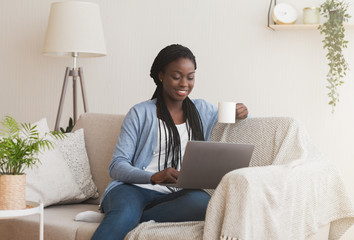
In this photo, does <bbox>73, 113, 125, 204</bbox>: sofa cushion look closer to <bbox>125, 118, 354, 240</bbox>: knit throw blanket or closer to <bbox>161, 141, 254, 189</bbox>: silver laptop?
<bbox>125, 118, 354, 240</bbox>: knit throw blanket

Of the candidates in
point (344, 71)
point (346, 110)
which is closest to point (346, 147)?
point (346, 110)

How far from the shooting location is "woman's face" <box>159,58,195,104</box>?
97.0 inches

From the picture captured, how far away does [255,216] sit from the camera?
182 cm

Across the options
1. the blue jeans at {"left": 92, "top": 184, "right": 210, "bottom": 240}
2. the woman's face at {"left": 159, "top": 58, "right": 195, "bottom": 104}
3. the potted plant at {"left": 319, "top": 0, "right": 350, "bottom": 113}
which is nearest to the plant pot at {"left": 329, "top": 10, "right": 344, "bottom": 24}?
the potted plant at {"left": 319, "top": 0, "right": 350, "bottom": 113}

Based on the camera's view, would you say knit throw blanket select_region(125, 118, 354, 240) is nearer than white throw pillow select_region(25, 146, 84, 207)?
Yes

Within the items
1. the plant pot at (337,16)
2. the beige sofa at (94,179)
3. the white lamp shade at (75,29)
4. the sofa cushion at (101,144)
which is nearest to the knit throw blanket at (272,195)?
the beige sofa at (94,179)

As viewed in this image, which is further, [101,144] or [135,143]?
[101,144]

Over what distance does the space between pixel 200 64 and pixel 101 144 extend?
1.13 metres

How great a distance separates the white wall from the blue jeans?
1339mm

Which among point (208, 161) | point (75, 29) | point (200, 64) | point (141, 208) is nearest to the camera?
point (208, 161)

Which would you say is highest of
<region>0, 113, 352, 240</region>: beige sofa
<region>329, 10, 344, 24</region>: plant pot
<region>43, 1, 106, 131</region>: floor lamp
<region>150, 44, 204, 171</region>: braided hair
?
<region>329, 10, 344, 24</region>: plant pot

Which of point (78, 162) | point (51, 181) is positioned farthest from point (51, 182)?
point (78, 162)

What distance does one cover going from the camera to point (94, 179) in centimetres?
278

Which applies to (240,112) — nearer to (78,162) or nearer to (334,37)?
(78,162)
